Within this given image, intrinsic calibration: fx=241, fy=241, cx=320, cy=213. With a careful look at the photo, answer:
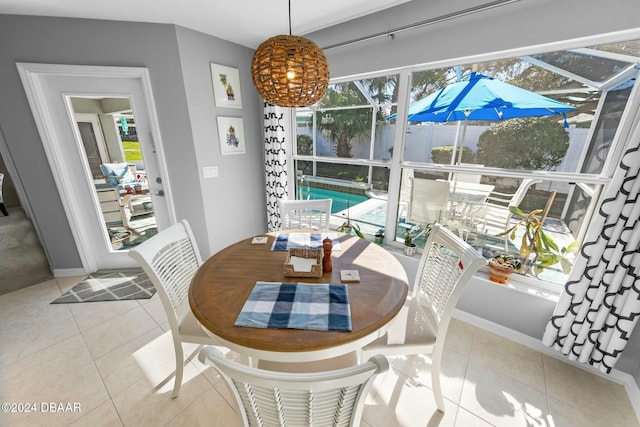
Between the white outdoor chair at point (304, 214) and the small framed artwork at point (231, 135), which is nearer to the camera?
the white outdoor chair at point (304, 214)

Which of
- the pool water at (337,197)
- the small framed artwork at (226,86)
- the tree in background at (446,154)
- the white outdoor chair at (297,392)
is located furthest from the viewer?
the pool water at (337,197)

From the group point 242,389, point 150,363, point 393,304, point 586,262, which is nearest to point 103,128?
point 150,363

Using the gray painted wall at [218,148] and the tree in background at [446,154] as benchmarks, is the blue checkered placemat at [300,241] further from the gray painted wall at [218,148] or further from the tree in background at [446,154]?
the gray painted wall at [218,148]

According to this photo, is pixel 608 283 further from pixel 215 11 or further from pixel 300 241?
pixel 215 11

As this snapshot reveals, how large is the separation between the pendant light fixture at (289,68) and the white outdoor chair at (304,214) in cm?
108

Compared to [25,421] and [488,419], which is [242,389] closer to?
[488,419]

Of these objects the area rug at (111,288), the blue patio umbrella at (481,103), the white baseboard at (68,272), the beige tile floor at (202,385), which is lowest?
the beige tile floor at (202,385)

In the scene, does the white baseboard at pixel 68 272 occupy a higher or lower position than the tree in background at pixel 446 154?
lower

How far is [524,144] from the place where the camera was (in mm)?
1760

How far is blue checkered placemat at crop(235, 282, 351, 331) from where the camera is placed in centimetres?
97

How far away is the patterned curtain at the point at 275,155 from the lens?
8.98 ft

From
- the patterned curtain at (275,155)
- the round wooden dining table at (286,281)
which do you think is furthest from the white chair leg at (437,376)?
the patterned curtain at (275,155)

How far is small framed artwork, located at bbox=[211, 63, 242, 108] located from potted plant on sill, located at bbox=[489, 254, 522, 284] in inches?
115

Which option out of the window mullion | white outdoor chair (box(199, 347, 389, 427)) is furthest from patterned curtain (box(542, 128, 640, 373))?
white outdoor chair (box(199, 347, 389, 427))
